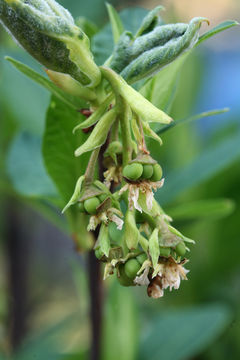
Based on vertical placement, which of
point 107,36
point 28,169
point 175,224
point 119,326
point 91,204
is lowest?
point 119,326

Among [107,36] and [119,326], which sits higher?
[107,36]

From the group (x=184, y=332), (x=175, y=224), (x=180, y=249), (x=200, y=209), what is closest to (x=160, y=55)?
(x=180, y=249)

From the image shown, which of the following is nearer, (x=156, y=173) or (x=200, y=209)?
(x=156, y=173)

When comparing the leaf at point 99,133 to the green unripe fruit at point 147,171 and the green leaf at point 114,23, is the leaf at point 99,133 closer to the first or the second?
the green unripe fruit at point 147,171

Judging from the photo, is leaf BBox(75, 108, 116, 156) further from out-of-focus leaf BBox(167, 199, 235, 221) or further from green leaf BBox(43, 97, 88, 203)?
out-of-focus leaf BBox(167, 199, 235, 221)

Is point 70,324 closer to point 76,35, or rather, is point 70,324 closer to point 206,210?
point 206,210

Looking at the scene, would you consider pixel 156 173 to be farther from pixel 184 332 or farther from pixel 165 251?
pixel 184 332

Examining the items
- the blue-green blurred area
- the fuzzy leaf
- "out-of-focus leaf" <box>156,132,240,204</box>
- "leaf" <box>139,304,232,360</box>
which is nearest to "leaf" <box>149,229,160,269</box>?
the fuzzy leaf
